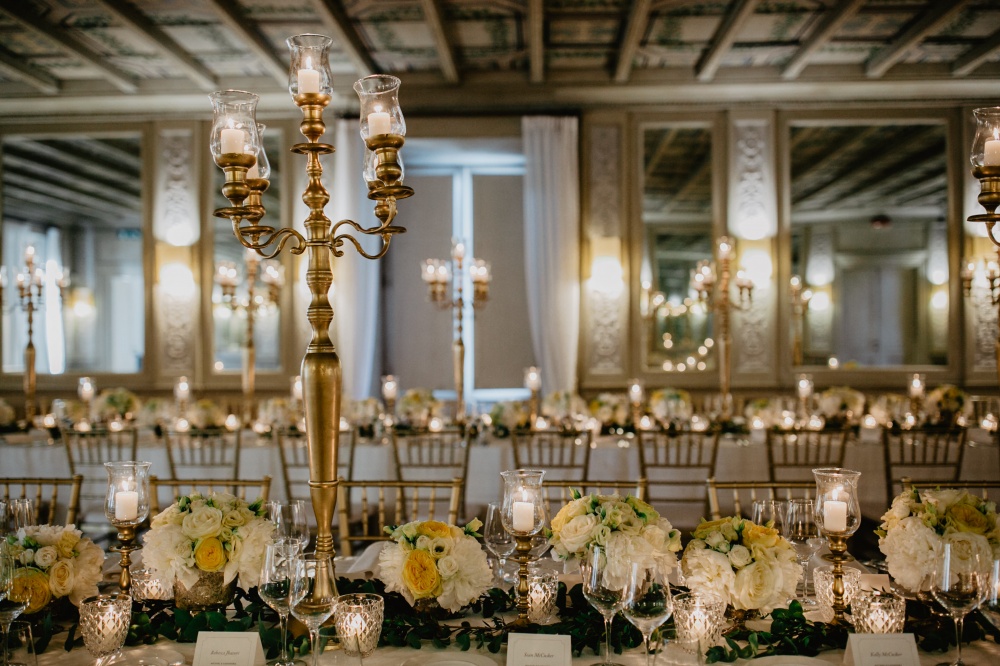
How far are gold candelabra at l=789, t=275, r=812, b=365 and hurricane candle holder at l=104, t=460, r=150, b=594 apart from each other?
663 cm

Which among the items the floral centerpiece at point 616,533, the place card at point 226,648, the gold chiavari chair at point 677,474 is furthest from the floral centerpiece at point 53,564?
the gold chiavari chair at point 677,474

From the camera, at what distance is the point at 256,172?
1728 mm

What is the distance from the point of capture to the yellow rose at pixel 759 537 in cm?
161

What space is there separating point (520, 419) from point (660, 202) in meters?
3.59

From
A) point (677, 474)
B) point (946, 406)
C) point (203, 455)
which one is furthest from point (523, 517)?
point (946, 406)

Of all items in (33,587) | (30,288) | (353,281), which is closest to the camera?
(33,587)

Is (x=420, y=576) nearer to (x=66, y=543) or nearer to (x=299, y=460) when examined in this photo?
(x=66, y=543)

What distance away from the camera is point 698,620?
1.39 m

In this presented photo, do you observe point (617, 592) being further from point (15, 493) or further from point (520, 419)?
point (15, 493)

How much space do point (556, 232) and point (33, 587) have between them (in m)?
6.05

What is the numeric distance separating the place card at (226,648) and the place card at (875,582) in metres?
1.51

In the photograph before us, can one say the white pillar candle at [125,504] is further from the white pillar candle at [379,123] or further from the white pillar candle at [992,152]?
the white pillar candle at [992,152]

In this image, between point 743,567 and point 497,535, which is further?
point 497,535

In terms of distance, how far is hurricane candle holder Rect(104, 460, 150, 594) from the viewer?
1.79 metres
